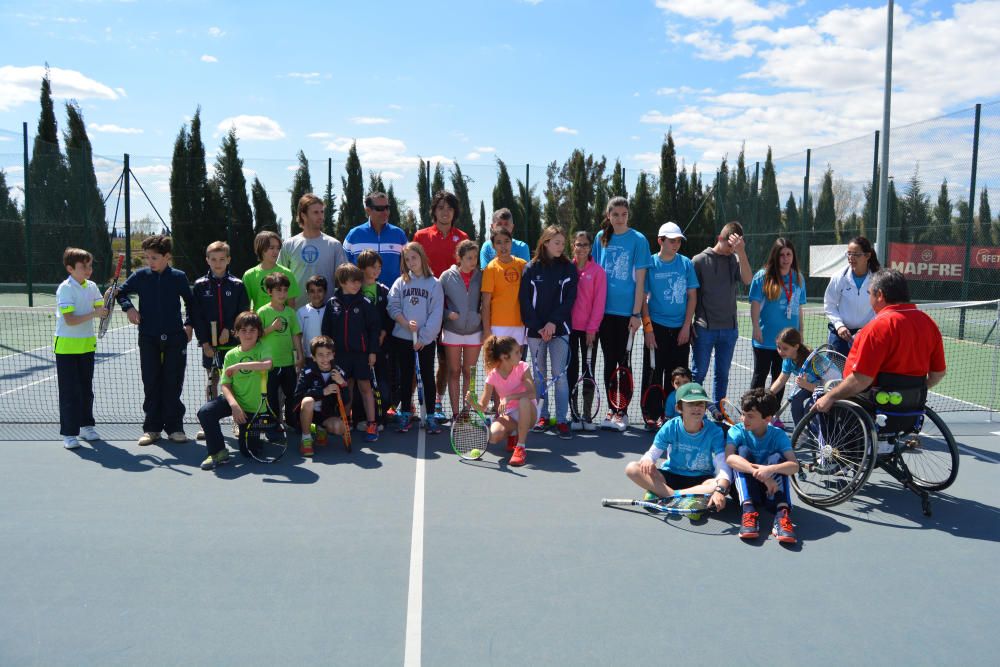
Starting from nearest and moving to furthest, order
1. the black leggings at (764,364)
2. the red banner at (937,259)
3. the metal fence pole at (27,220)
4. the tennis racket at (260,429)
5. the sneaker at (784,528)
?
the sneaker at (784,528) → the tennis racket at (260,429) → the black leggings at (764,364) → the red banner at (937,259) → the metal fence pole at (27,220)

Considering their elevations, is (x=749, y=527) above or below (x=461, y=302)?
below

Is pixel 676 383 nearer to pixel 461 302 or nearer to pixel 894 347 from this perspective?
pixel 894 347

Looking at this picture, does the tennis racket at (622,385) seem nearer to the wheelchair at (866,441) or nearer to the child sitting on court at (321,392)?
the wheelchair at (866,441)

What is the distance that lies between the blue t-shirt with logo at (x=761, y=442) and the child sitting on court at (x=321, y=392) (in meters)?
2.75

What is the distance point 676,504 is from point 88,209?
656 inches

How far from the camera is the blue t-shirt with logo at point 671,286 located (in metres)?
5.59

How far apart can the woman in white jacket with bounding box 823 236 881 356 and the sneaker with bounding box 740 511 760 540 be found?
208cm

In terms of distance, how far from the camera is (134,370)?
28.9 ft

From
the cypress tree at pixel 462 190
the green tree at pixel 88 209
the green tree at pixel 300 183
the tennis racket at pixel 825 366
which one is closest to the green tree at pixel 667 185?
the cypress tree at pixel 462 190

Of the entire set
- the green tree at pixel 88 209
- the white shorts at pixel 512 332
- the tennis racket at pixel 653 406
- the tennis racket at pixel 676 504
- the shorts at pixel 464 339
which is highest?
the green tree at pixel 88 209

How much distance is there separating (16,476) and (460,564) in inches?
126

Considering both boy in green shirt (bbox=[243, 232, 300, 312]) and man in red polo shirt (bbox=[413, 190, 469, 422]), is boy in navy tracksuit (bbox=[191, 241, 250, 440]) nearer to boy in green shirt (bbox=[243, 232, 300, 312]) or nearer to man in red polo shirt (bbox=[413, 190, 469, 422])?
boy in green shirt (bbox=[243, 232, 300, 312])

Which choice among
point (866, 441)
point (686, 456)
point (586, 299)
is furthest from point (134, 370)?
point (866, 441)

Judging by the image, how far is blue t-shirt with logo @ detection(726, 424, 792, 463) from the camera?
13.0 feet
